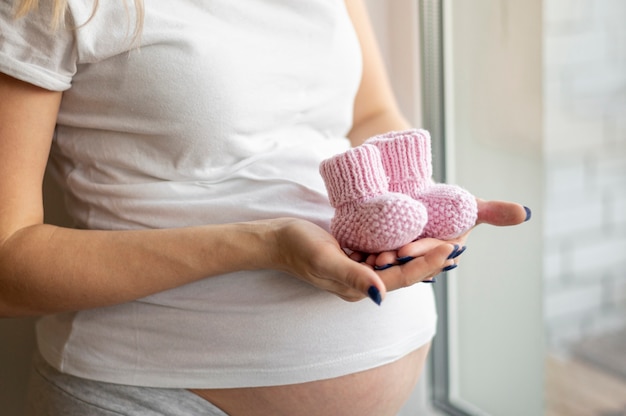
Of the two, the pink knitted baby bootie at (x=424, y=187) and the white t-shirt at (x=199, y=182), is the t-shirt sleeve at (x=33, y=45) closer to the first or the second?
the white t-shirt at (x=199, y=182)

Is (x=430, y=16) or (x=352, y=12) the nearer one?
(x=352, y=12)

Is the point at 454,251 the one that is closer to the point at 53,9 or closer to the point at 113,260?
the point at 113,260

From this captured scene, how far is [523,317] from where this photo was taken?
1.50 m

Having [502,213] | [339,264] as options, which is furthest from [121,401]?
[502,213]

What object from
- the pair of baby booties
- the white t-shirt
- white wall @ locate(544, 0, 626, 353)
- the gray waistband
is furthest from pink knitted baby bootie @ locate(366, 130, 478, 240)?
white wall @ locate(544, 0, 626, 353)

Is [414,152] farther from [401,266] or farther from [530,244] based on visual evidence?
[530,244]

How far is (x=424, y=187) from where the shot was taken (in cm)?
80

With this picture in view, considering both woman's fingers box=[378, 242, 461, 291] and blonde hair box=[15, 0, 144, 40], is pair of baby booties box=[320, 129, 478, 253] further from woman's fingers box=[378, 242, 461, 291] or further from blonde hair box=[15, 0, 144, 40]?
blonde hair box=[15, 0, 144, 40]

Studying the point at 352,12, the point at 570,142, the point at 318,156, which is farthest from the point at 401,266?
the point at 570,142

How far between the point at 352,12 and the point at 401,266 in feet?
1.80

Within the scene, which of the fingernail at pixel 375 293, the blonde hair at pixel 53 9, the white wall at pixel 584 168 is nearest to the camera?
the fingernail at pixel 375 293

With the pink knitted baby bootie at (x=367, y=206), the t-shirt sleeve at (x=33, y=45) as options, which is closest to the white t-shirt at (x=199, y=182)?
the t-shirt sleeve at (x=33, y=45)

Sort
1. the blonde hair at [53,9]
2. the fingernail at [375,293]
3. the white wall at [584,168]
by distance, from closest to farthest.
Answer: the fingernail at [375,293] < the blonde hair at [53,9] < the white wall at [584,168]

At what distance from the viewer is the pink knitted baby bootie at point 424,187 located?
Answer: 747 millimetres
